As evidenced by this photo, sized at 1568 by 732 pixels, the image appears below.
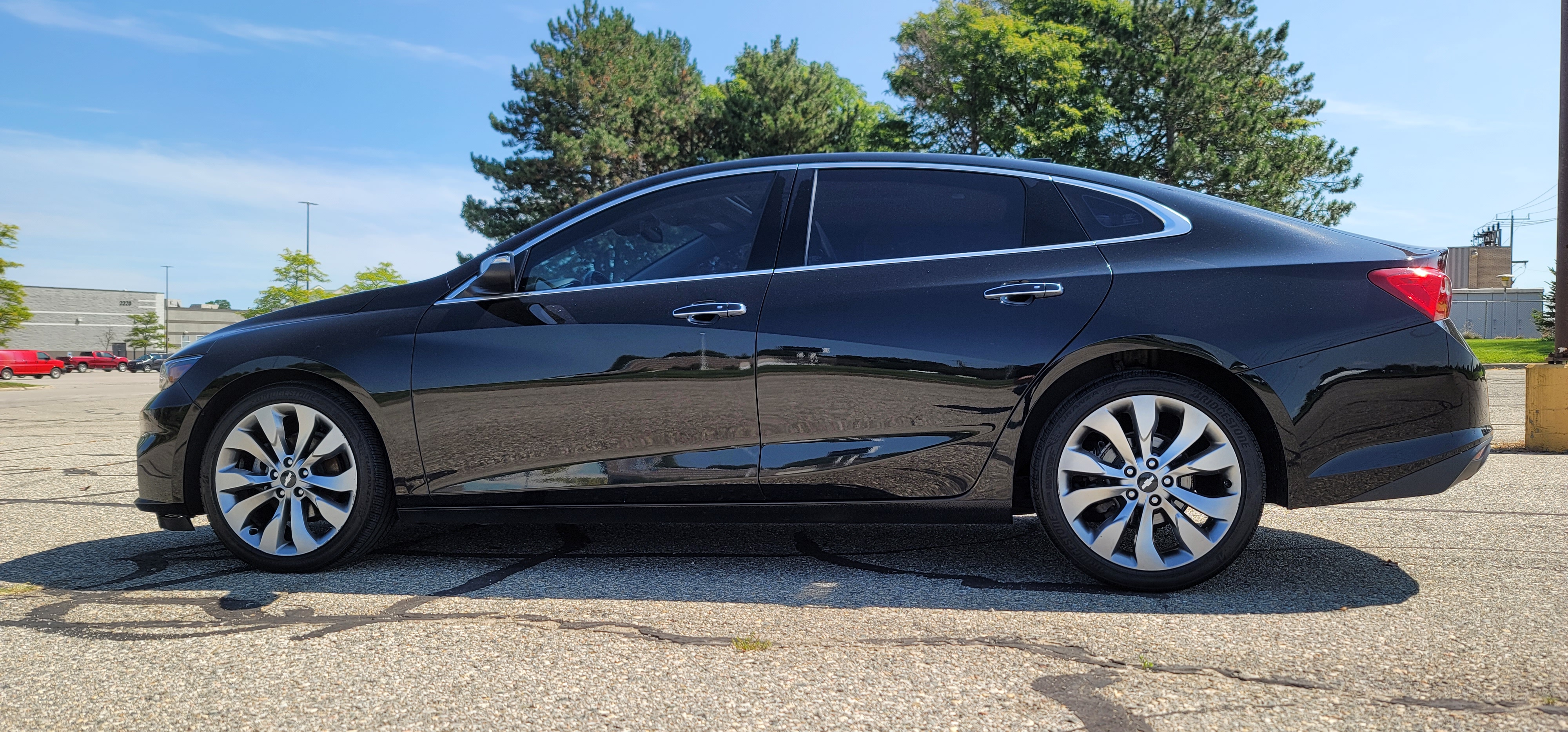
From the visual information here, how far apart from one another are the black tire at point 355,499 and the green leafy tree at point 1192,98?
3176 cm

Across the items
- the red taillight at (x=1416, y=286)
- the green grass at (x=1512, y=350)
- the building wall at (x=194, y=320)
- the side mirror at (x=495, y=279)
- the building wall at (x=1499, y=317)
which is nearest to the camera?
the red taillight at (x=1416, y=286)

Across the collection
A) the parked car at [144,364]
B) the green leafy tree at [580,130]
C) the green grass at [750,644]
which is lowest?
the green grass at [750,644]

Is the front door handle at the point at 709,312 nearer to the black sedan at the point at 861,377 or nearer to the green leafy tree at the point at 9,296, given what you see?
the black sedan at the point at 861,377

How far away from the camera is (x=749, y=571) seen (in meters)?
3.50

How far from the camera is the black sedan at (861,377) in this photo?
120 inches

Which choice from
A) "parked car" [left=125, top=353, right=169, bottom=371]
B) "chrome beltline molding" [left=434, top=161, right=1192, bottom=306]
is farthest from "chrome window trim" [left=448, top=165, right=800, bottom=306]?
"parked car" [left=125, top=353, right=169, bottom=371]

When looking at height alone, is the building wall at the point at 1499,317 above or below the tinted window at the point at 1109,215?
above

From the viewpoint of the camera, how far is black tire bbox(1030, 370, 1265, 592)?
3035 millimetres

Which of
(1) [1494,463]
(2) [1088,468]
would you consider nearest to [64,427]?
(2) [1088,468]

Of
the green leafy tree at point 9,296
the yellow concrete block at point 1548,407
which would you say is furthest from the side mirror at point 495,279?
the green leafy tree at point 9,296

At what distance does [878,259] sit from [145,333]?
325ft

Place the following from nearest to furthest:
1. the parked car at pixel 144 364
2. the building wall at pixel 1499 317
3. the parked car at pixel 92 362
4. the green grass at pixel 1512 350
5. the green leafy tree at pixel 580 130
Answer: the green leafy tree at pixel 580 130 < the green grass at pixel 1512 350 < the building wall at pixel 1499 317 < the parked car at pixel 144 364 < the parked car at pixel 92 362

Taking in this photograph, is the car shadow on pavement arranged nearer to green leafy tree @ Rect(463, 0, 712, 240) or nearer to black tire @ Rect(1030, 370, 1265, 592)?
black tire @ Rect(1030, 370, 1265, 592)

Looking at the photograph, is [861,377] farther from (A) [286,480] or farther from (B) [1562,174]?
(B) [1562,174]
